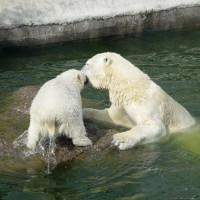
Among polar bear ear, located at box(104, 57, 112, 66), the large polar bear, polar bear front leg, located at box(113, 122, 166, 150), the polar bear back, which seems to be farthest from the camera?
polar bear ear, located at box(104, 57, 112, 66)

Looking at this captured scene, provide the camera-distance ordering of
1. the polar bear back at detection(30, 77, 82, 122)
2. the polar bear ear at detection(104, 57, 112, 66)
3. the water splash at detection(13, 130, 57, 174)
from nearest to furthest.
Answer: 1. the polar bear back at detection(30, 77, 82, 122)
2. the water splash at detection(13, 130, 57, 174)
3. the polar bear ear at detection(104, 57, 112, 66)

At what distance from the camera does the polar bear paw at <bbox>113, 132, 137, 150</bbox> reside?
19.1 ft

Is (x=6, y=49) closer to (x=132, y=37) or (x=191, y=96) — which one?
(x=132, y=37)

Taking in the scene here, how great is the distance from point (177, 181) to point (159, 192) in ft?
1.05

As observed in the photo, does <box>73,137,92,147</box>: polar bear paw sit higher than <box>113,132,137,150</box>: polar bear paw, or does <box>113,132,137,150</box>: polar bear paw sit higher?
<box>73,137,92,147</box>: polar bear paw

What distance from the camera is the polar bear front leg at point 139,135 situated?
5.84m

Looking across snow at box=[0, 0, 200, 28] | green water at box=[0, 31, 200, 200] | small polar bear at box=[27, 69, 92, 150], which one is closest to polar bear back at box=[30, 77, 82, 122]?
small polar bear at box=[27, 69, 92, 150]

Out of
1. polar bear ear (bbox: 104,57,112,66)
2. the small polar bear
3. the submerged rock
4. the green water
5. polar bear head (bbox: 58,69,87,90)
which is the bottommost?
the green water

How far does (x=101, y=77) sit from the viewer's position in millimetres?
6707

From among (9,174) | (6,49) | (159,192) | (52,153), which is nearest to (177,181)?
(159,192)

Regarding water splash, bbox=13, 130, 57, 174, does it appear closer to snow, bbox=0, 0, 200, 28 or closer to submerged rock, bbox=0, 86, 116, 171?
submerged rock, bbox=0, 86, 116, 171

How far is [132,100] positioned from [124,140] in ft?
2.58

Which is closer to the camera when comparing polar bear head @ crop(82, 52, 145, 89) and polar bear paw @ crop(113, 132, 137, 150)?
polar bear paw @ crop(113, 132, 137, 150)

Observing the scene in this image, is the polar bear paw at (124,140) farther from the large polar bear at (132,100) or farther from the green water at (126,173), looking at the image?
the large polar bear at (132,100)
